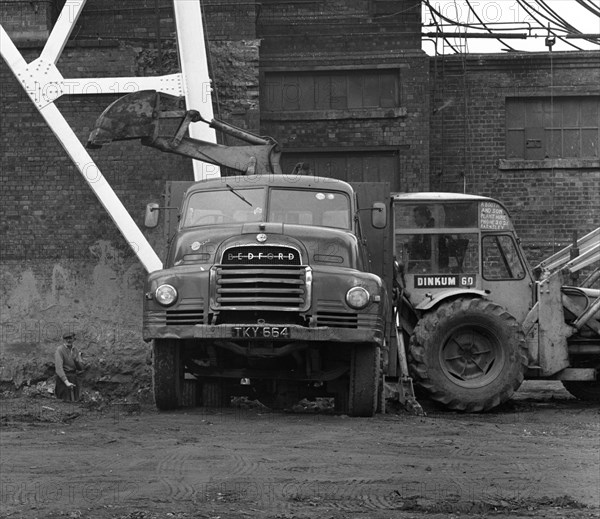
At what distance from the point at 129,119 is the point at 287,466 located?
7.91m

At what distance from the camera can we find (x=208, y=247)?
42.5ft

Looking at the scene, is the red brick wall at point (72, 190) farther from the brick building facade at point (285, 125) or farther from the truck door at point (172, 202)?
the truck door at point (172, 202)

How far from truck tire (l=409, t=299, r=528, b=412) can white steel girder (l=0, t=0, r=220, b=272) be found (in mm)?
5761

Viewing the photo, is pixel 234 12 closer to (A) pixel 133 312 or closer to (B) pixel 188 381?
(A) pixel 133 312

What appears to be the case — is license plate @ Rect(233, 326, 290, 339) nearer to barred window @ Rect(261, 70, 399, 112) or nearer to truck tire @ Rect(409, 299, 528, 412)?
truck tire @ Rect(409, 299, 528, 412)

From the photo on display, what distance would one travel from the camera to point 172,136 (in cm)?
1631

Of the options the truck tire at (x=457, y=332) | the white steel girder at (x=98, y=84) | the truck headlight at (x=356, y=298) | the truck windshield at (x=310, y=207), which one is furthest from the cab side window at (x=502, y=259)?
the white steel girder at (x=98, y=84)

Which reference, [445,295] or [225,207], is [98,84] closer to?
[225,207]

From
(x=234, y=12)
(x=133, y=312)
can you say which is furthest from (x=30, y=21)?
(x=133, y=312)

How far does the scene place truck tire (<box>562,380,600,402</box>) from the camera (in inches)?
643

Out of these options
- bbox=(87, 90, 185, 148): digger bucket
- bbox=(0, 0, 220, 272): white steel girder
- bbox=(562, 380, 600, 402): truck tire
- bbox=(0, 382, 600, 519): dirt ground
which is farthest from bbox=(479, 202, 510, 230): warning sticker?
bbox=(0, 0, 220, 272): white steel girder

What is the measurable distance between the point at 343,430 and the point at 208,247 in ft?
8.59

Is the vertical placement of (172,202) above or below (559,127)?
below

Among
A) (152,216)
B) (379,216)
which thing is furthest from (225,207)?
(379,216)
